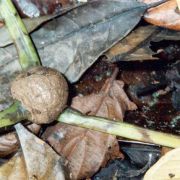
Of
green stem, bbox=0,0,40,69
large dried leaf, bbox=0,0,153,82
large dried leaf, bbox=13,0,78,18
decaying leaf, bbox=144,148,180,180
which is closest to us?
decaying leaf, bbox=144,148,180,180

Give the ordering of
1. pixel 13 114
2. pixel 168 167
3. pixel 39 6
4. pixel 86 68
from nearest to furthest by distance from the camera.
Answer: pixel 168 167
pixel 13 114
pixel 86 68
pixel 39 6

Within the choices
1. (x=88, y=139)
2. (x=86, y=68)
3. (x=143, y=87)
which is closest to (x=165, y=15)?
(x=143, y=87)

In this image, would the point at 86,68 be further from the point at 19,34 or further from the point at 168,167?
the point at 168,167

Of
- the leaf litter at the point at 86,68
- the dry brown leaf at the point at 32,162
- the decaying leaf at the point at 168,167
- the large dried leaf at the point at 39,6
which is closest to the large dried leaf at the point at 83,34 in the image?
the leaf litter at the point at 86,68

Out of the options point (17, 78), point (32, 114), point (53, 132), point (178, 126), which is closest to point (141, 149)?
point (178, 126)

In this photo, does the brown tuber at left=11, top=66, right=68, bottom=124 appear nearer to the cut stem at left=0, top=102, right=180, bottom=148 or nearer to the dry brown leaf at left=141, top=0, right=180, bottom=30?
the cut stem at left=0, top=102, right=180, bottom=148

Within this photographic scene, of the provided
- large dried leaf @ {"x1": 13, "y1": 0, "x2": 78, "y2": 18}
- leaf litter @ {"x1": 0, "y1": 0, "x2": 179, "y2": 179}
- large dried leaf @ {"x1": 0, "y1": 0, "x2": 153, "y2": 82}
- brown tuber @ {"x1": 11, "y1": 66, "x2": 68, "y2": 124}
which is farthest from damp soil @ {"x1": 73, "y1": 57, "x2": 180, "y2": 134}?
large dried leaf @ {"x1": 13, "y1": 0, "x2": 78, "y2": 18}
